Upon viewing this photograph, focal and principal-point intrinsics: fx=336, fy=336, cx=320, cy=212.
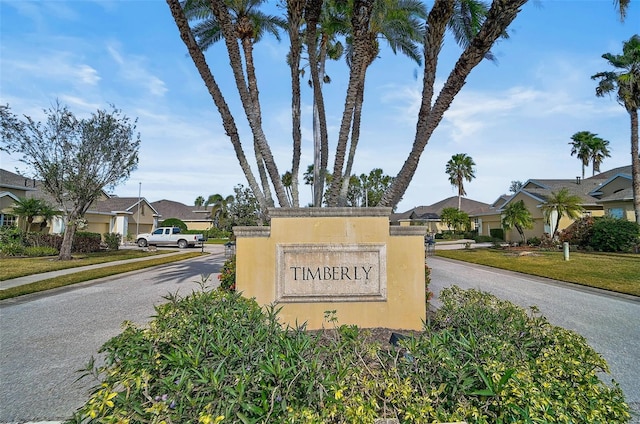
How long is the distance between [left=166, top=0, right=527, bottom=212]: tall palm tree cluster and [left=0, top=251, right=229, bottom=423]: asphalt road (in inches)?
164

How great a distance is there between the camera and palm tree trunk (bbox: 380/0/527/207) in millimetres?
4922

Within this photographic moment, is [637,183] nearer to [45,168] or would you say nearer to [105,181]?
[105,181]

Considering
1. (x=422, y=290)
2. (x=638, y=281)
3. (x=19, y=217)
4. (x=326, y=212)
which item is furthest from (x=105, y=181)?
(x=638, y=281)

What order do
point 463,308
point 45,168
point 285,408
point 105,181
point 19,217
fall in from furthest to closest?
1. point 19,217
2. point 105,181
3. point 45,168
4. point 463,308
5. point 285,408

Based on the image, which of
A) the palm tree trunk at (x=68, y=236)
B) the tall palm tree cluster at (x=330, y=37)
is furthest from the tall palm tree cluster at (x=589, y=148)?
the palm tree trunk at (x=68, y=236)

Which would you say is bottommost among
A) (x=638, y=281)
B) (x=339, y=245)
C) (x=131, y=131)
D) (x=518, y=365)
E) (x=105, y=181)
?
(x=638, y=281)

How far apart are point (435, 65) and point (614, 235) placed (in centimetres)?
2183

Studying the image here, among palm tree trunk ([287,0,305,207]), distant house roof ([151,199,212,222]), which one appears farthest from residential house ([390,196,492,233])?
palm tree trunk ([287,0,305,207])

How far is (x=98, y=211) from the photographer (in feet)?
107

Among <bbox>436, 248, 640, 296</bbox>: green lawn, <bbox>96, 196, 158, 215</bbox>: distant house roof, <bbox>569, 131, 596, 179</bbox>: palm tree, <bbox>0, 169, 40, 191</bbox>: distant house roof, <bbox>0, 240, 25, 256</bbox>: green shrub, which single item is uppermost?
<bbox>569, 131, 596, 179</bbox>: palm tree

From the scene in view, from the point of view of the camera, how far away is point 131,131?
2075 centimetres

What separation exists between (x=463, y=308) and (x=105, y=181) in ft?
70.4

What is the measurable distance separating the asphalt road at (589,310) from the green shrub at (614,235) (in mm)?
11790

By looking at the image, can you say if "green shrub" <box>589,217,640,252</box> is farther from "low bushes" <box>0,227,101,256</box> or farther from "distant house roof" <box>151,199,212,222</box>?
"distant house roof" <box>151,199,212,222</box>
